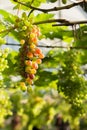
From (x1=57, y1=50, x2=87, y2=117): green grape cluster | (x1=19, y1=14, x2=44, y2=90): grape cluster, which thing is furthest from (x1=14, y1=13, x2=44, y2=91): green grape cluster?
(x1=57, y1=50, x2=87, y2=117): green grape cluster

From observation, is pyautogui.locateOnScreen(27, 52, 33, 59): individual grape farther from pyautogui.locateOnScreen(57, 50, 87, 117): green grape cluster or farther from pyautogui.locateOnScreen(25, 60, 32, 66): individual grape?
pyautogui.locateOnScreen(57, 50, 87, 117): green grape cluster

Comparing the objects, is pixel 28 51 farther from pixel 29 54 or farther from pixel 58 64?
pixel 58 64

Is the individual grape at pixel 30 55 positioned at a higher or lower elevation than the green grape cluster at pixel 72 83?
higher

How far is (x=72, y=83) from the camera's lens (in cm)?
239

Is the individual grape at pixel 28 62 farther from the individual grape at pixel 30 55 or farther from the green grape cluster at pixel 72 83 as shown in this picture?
the green grape cluster at pixel 72 83

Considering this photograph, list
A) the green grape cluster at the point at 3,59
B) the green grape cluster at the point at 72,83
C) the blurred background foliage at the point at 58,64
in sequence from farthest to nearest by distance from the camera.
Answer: the green grape cluster at the point at 72,83
the blurred background foliage at the point at 58,64
the green grape cluster at the point at 3,59

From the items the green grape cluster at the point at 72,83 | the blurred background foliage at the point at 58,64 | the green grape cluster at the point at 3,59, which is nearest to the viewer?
the green grape cluster at the point at 3,59

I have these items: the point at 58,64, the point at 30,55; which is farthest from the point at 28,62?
the point at 58,64

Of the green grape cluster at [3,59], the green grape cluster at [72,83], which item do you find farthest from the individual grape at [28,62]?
the green grape cluster at [72,83]

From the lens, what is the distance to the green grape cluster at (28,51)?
185cm

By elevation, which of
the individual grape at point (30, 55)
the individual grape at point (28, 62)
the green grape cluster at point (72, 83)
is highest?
the individual grape at point (30, 55)

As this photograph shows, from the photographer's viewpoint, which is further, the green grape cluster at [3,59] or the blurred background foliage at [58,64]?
the blurred background foliage at [58,64]

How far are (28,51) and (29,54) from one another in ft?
0.07

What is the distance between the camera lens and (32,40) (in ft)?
6.08
